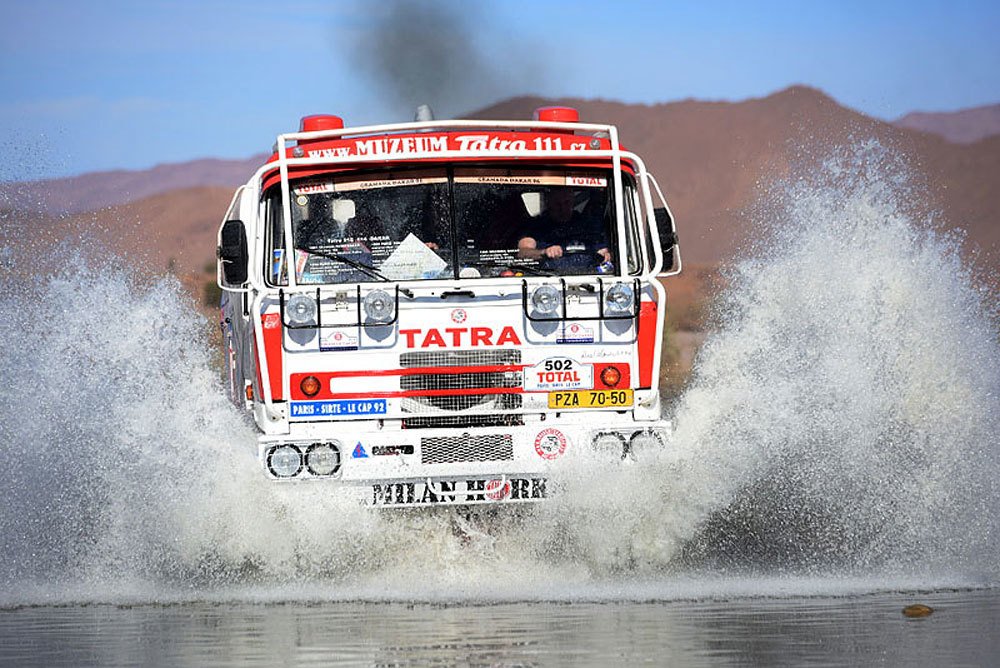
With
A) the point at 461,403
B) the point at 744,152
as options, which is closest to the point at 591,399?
the point at 461,403

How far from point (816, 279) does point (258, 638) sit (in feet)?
23.1

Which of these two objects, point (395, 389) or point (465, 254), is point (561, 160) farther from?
point (395, 389)

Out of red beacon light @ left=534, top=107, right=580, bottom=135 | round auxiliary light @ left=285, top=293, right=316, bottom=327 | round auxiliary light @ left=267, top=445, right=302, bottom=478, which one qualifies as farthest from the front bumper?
red beacon light @ left=534, top=107, right=580, bottom=135

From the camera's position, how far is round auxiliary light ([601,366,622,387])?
11477 millimetres

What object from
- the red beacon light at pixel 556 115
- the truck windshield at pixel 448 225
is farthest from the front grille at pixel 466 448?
the red beacon light at pixel 556 115

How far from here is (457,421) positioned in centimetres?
1128

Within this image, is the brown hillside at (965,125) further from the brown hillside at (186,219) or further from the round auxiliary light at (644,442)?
the round auxiliary light at (644,442)

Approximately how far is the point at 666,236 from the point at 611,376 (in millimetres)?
1150

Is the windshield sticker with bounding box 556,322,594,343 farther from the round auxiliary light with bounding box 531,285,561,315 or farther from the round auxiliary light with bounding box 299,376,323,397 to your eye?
the round auxiliary light with bounding box 299,376,323,397

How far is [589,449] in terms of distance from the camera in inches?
442

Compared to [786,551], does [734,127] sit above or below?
above

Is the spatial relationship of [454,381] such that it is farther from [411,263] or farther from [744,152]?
[744,152]

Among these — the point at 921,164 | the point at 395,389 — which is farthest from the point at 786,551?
the point at 921,164

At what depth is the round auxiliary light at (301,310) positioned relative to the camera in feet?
37.0
